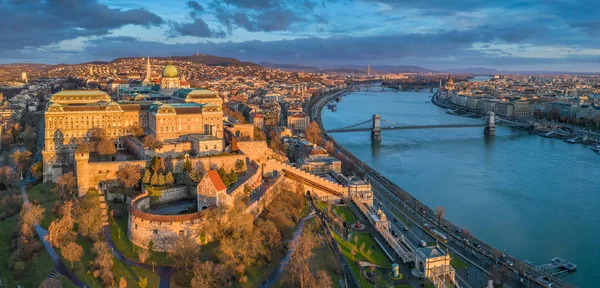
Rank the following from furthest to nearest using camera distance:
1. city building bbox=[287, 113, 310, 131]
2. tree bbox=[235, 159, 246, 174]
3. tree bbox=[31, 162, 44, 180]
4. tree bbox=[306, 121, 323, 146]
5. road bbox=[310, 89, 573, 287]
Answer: city building bbox=[287, 113, 310, 131] < tree bbox=[306, 121, 323, 146] < tree bbox=[31, 162, 44, 180] < tree bbox=[235, 159, 246, 174] < road bbox=[310, 89, 573, 287]

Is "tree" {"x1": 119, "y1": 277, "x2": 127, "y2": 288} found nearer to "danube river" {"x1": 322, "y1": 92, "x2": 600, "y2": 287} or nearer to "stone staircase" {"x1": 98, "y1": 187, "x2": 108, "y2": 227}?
"stone staircase" {"x1": 98, "y1": 187, "x2": 108, "y2": 227}

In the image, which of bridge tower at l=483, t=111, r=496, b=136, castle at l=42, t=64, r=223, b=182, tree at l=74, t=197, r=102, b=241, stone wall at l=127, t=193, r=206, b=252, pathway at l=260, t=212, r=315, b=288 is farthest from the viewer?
bridge tower at l=483, t=111, r=496, b=136

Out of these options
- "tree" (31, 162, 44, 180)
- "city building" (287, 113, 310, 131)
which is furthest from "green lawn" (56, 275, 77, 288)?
"city building" (287, 113, 310, 131)

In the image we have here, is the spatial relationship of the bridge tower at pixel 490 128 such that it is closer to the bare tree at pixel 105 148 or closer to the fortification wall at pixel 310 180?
the fortification wall at pixel 310 180

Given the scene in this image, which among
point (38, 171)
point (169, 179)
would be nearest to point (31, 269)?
point (169, 179)

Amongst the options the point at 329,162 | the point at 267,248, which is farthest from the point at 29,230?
the point at 329,162

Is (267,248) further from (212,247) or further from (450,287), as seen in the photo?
(450,287)
